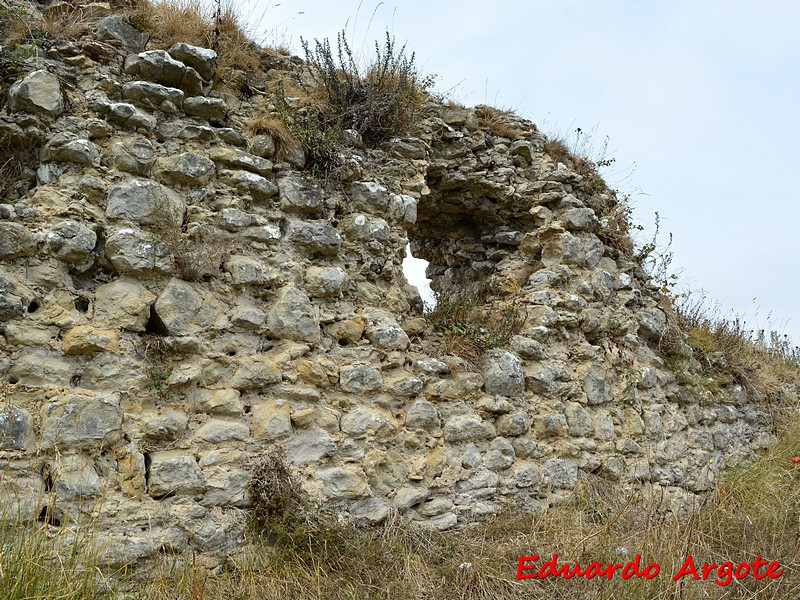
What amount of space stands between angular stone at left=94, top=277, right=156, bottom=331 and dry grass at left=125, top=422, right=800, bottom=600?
51.5 inches

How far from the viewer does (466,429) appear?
4.02 metres

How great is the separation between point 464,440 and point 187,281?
6.72ft

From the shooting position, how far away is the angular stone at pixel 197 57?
388cm

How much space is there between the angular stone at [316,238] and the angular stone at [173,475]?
4.93 ft

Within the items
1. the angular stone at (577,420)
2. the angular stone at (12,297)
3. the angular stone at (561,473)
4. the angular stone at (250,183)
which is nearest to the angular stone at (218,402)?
the angular stone at (12,297)

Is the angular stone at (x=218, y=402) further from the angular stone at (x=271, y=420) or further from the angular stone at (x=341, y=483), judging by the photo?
the angular stone at (x=341, y=483)

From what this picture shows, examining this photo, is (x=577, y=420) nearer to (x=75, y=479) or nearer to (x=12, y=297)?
(x=75, y=479)

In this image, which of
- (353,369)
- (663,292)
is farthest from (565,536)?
(663,292)

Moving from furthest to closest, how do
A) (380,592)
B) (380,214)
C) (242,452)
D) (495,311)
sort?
1. (495,311)
2. (380,214)
3. (242,452)
4. (380,592)

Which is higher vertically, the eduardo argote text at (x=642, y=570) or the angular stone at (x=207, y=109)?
the angular stone at (x=207, y=109)

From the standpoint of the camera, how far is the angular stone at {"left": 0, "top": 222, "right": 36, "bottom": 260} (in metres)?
3.05

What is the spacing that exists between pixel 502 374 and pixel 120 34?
340 cm

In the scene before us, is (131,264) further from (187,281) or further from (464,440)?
(464,440)

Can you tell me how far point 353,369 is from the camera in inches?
148
